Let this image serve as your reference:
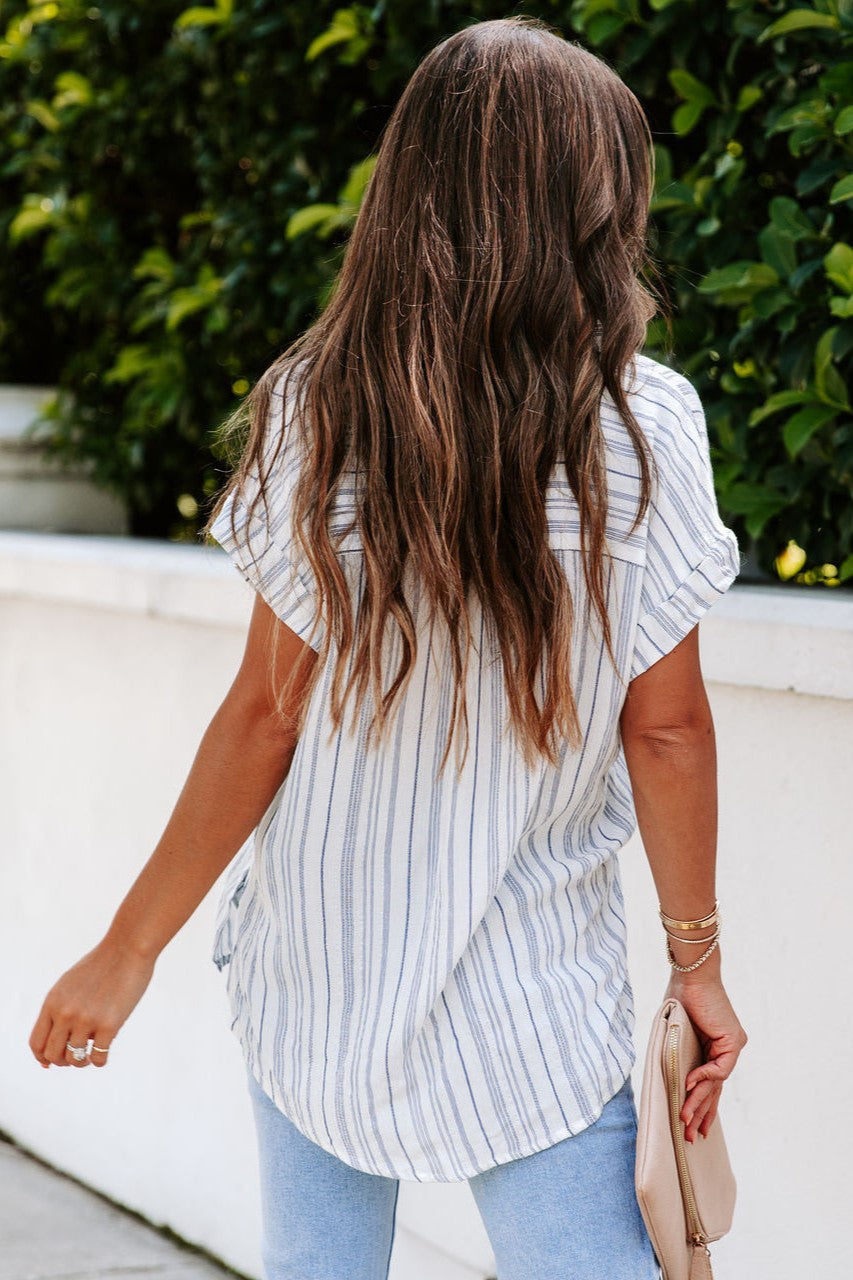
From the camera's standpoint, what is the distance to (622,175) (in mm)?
1519

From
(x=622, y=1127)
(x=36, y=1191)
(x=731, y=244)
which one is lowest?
(x=36, y=1191)

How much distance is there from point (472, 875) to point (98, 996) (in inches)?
18.5

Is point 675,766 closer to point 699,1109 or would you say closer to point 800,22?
point 699,1109

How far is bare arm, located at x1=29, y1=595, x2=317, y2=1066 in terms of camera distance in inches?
63.1

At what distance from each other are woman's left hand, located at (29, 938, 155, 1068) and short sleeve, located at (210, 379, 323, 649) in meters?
0.44

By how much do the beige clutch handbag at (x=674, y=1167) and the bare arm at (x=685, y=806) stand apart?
0.03m

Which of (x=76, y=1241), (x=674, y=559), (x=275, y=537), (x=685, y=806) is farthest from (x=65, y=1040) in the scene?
(x=76, y=1241)

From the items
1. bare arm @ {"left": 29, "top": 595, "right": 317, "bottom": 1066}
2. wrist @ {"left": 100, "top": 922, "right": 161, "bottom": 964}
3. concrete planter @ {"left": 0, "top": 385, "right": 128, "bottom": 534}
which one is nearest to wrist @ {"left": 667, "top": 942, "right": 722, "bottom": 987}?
bare arm @ {"left": 29, "top": 595, "right": 317, "bottom": 1066}

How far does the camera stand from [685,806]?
5.08 feet

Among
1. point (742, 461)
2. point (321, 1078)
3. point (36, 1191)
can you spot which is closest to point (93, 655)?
point (36, 1191)

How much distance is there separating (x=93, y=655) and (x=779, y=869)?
6.41 feet

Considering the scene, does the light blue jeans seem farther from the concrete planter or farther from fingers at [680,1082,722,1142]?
the concrete planter

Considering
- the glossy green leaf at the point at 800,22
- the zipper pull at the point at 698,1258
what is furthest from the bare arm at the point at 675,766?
the glossy green leaf at the point at 800,22

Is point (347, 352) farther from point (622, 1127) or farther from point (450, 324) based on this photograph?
point (622, 1127)
